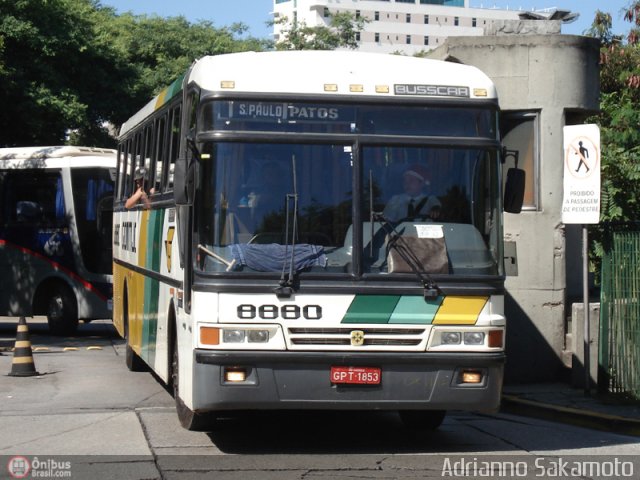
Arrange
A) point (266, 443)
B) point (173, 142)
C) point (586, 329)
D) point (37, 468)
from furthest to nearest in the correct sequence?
point (586, 329) → point (173, 142) → point (266, 443) → point (37, 468)

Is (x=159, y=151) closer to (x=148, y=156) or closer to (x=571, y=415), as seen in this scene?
(x=148, y=156)

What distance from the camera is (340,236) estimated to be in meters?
9.17

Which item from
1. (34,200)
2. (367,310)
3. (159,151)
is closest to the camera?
(367,310)

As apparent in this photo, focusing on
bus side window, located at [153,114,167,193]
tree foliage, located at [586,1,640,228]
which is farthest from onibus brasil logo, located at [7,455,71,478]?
tree foliage, located at [586,1,640,228]

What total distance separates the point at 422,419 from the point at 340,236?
2543 mm

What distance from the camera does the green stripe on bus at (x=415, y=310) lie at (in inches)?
358

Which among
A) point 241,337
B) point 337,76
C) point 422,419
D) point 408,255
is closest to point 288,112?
point 337,76

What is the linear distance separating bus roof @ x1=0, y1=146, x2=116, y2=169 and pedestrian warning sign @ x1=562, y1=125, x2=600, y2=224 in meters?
11.1

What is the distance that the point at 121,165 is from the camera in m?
17.1

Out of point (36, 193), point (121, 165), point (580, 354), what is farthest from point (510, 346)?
point (36, 193)

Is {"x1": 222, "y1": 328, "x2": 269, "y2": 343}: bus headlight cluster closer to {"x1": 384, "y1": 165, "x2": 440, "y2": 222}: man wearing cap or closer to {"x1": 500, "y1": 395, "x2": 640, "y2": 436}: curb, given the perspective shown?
{"x1": 384, "y1": 165, "x2": 440, "y2": 222}: man wearing cap

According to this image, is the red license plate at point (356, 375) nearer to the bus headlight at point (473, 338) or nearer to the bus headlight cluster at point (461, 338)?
the bus headlight cluster at point (461, 338)

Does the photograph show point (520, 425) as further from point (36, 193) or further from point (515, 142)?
point (36, 193)

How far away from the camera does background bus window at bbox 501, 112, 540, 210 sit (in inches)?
558
